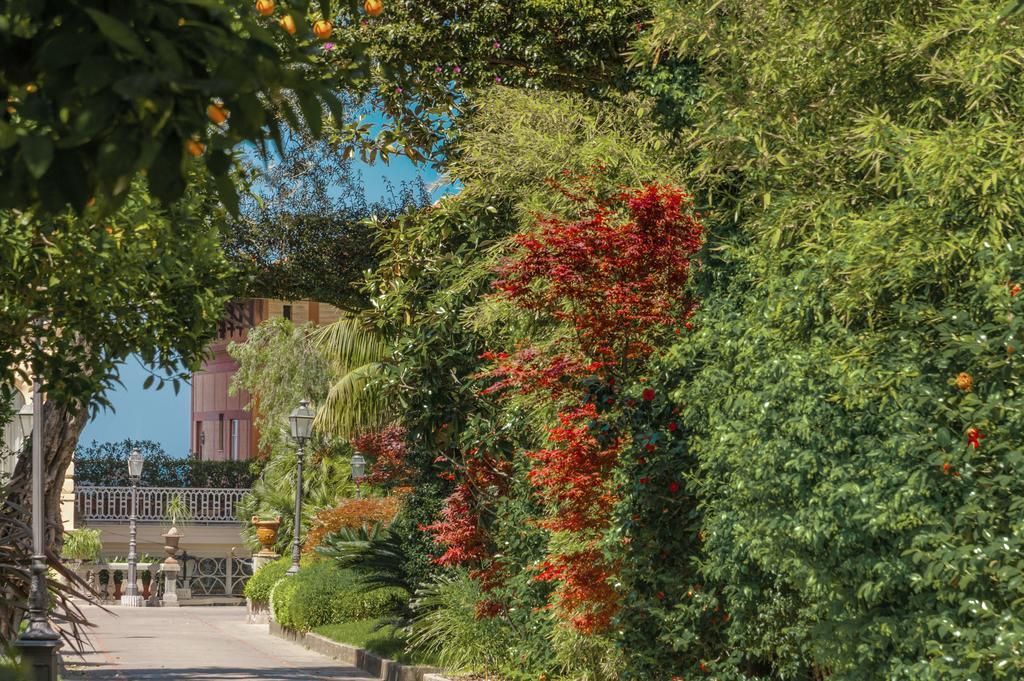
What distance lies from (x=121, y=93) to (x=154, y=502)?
47.5m

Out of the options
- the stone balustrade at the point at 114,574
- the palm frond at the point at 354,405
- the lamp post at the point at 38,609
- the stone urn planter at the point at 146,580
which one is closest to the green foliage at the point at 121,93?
the lamp post at the point at 38,609

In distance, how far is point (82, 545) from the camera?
133 feet

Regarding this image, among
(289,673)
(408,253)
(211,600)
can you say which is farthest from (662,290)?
(211,600)

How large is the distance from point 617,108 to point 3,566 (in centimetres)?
774

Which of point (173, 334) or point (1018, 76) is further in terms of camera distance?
point (173, 334)

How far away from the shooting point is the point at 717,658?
10672 mm

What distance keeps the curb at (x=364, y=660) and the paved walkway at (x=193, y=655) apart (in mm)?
172

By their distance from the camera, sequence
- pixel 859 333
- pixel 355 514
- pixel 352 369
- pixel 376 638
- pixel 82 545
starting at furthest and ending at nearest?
1. pixel 82 545
2. pixel 355 514
3. pixel 352 369
4. pixel 376 638
5. pixel 859 333

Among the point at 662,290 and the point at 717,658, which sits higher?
the point at 662,290

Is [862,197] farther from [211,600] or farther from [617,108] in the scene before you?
[211,600]

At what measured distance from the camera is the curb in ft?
54.2

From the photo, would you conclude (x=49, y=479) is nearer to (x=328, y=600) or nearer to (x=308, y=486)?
(x=328, y=600)

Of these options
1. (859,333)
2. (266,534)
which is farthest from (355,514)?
(859,333)

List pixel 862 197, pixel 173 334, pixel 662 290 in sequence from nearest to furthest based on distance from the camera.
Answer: pixel 862 197 → pixel 173 334 → pixel 662 290
